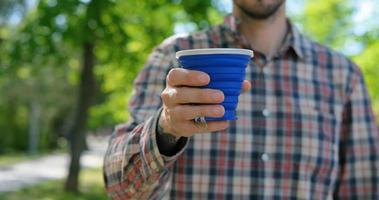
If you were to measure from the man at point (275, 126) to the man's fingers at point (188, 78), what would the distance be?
547 mm

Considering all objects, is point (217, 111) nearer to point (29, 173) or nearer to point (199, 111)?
point (199, 111)

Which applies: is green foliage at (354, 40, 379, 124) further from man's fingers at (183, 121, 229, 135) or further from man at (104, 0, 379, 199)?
man's fingers at (183, 121, 229, 135)

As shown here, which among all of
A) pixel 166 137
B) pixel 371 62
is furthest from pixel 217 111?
pixel 371 62

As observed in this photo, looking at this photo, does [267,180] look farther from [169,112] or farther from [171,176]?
[169,112]

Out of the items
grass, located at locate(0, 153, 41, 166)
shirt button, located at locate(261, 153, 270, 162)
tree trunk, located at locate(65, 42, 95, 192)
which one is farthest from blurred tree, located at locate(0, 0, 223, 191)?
grass, located at locate(0, 153, 41, 166)

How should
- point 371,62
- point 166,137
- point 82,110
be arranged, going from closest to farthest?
point 166,137
point 371,62
point 82,110

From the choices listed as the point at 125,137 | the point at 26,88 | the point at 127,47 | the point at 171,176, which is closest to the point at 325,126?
the point at 171,176

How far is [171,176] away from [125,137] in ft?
1.12

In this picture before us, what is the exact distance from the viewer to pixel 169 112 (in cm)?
127

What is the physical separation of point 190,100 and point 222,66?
10cm

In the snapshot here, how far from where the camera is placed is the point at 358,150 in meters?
2.14

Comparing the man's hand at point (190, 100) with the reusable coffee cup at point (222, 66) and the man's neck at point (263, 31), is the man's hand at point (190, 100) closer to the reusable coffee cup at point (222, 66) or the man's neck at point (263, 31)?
the reusable coffee cup at point (222, 66)

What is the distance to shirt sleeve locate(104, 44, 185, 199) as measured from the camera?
1.48 metres

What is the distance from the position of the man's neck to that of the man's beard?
71mm
